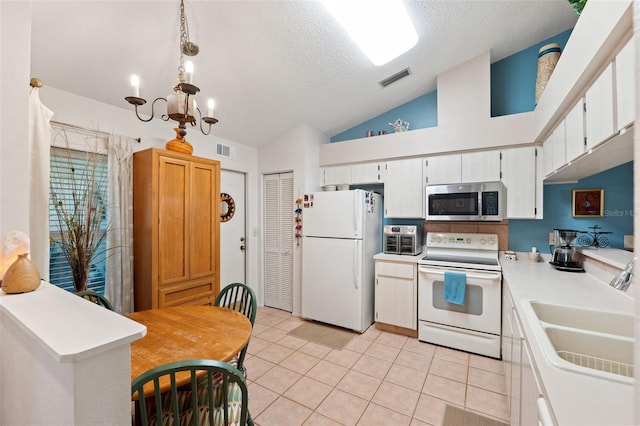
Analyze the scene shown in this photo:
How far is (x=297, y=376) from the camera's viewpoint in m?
2.30

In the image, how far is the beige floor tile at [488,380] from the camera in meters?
2.13

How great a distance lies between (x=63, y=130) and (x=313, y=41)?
2.25 m

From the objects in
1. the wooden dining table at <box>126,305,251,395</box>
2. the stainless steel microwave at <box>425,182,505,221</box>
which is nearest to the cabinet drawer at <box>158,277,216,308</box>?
the wooden dining table at <box>126,305,251,395</box>

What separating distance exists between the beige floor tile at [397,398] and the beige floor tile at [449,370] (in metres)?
0.39

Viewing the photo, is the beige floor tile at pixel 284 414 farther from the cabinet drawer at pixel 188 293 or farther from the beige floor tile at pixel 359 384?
the cabinet drawer at pixel 188 293

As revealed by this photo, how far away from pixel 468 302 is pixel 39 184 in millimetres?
3528

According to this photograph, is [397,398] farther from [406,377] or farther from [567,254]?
[567,254]

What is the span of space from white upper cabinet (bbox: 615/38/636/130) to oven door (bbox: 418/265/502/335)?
5.78ft

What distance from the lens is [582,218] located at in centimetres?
259

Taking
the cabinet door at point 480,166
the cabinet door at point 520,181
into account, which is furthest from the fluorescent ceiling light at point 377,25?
the cabinet door at point 520,181

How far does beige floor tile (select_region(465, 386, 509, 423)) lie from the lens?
1.86 m

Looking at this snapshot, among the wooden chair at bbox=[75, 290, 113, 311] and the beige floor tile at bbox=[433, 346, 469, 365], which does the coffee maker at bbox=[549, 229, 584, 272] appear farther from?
the wooden chair at bbox=[75, 290, 113, 311]

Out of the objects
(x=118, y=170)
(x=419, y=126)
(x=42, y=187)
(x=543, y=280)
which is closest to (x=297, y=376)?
(x=543, y=280)

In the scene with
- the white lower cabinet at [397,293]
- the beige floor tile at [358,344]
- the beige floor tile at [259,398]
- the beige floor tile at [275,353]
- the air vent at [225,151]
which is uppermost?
the air vent at [225,151]
